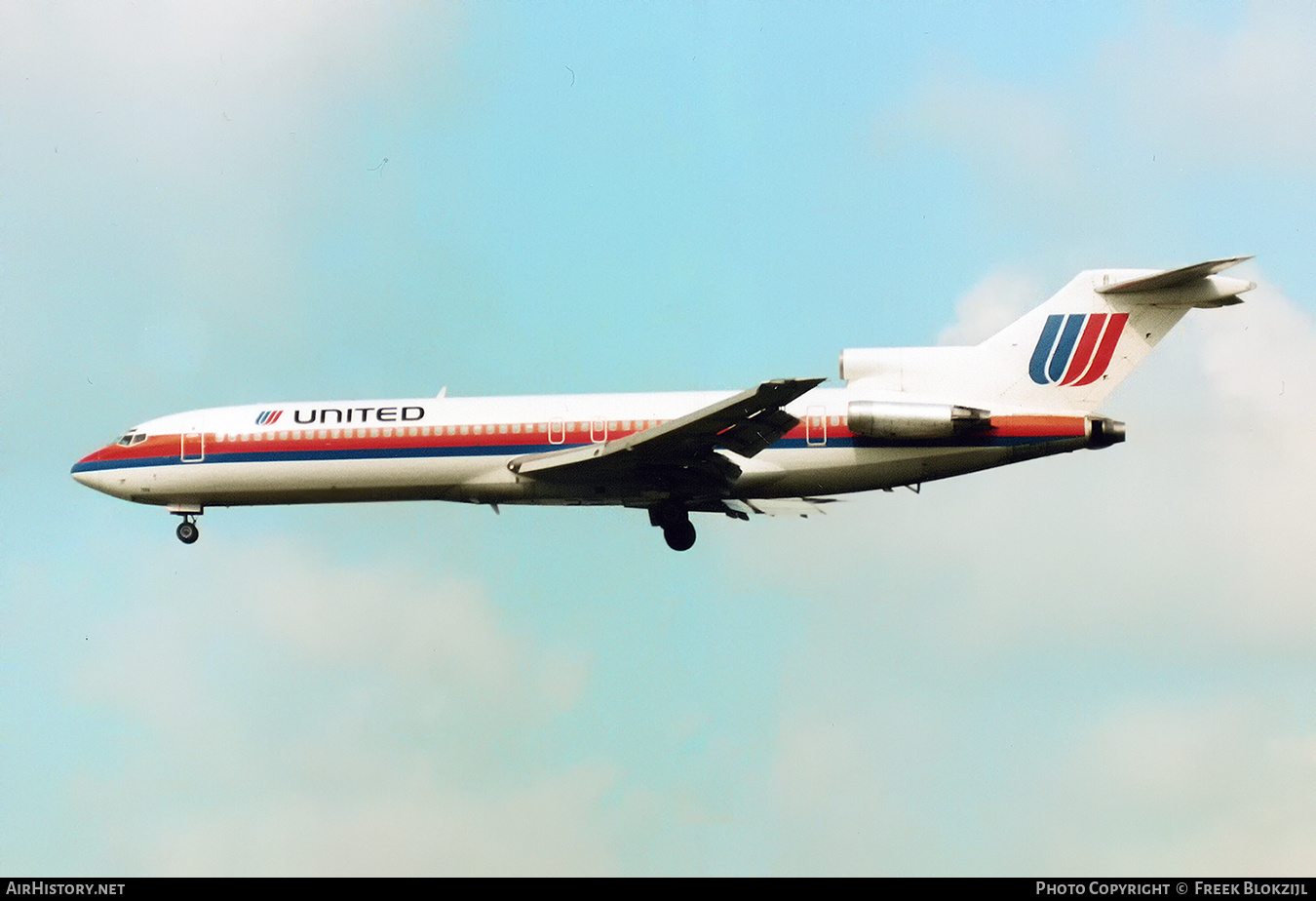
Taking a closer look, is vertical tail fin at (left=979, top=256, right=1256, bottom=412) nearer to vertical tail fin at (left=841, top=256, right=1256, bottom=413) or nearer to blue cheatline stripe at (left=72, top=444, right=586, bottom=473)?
vertical tail fin at (left=841, top=256, right=1256, bottom=413)

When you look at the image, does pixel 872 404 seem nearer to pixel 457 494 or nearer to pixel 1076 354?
pixel 1076 354

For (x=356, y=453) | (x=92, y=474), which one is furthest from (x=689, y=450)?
(x=92, y=474)

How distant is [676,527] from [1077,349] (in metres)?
9.29

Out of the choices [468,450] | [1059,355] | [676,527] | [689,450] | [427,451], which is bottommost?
[676,527]

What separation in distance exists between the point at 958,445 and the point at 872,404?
1951 millimetres

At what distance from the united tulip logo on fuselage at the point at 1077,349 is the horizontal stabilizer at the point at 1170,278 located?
58 cm

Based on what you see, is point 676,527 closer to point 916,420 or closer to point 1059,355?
point 916,420

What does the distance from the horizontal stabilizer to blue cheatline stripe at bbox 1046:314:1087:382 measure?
0.78 m

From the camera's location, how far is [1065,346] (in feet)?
103

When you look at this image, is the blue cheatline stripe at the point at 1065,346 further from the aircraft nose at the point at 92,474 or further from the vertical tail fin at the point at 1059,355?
the aircraft nose at the point at 92,474

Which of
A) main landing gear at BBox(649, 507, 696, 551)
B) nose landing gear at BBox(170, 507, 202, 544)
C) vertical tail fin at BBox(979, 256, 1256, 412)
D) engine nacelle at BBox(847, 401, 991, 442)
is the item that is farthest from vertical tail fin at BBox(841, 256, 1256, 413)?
nose landing gear at BBox(170, 507, 202, 544)
